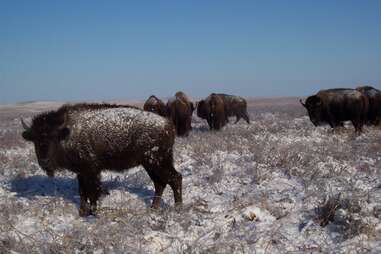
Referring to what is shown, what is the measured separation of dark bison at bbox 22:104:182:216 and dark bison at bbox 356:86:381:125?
14.0 metres

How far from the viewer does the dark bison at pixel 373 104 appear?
60.2ft

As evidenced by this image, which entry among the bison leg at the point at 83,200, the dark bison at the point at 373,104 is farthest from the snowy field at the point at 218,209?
the dark bison at the point at 373,104

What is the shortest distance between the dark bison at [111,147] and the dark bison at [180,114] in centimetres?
981

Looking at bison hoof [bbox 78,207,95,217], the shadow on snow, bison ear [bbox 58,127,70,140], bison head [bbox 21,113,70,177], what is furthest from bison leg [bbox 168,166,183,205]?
bison head [bbox 21,113,70,177]

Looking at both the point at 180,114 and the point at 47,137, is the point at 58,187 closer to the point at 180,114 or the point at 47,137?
the point at 47,137

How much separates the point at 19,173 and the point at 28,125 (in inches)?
57.2

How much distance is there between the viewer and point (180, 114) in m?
17.4

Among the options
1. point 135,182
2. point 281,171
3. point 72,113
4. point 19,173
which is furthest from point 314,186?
point 19,173

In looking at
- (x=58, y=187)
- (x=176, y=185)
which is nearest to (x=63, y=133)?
(x=58, y=187)

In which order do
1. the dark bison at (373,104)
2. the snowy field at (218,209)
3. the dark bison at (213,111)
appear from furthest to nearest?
1. the dark bison at (213,111)
2. the dark bison at (373,104)
3. the snowy field at (218,209)

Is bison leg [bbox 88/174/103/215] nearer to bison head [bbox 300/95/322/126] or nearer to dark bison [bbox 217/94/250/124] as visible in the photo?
bison head [bbox 300/95/322/126]

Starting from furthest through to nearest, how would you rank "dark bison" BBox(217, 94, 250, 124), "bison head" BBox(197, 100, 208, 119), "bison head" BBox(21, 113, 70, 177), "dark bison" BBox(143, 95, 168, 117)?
1. "dark bison" BBox(217, 94, 250, 124)
2. "bison head" BBox(197, 100, 208, 119)
3. "dark bison" BBox(143, 95, 168, 117)
4. "bison head" BBox(21, 113, 70, 177)

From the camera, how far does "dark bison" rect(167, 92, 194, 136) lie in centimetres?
1717

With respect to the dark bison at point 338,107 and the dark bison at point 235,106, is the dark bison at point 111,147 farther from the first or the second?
the dark bison at point 235,106
